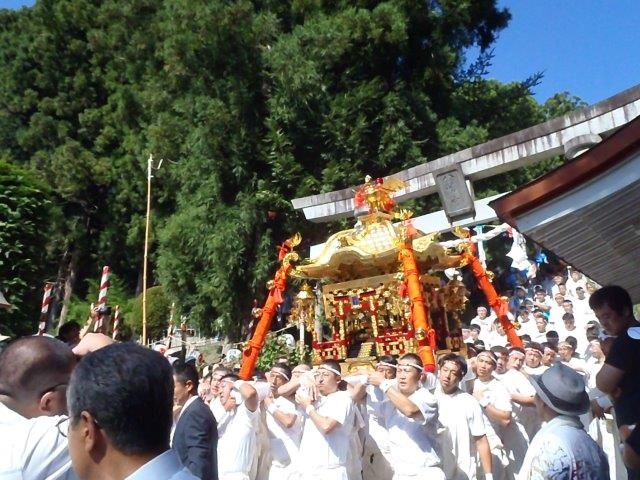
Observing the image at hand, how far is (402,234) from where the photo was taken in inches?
340

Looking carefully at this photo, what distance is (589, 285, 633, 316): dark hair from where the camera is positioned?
3.87 m

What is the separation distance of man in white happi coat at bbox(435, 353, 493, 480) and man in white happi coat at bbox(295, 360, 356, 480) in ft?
2.78

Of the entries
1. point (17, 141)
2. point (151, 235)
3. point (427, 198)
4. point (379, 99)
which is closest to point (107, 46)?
point (17, 141)

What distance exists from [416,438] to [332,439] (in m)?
0.69

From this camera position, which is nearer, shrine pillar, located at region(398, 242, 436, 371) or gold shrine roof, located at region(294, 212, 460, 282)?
shrine pillar, located at region(398, 242, 436, 371)

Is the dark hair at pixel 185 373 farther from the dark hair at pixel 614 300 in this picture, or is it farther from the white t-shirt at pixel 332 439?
the dark hair at pixel 614 300

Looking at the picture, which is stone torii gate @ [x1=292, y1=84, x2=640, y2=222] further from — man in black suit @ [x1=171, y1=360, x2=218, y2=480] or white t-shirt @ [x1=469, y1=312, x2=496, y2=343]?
man in black suit @ [x1=171, y1=360, x2=218, y2=480]

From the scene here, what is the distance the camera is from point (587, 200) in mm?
3547

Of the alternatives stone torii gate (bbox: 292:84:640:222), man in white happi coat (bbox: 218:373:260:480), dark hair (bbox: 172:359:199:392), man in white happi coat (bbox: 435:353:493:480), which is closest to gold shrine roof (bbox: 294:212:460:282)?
stone torii gate (bbox: 292:84:640:222)

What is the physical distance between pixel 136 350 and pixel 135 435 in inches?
9.0

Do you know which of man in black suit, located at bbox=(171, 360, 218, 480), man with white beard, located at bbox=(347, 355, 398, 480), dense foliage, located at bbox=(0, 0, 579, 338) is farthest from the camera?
dense foliage, located at bbox=(0, 0, 579, 338)

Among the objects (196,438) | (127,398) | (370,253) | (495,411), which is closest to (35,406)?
(127,398)

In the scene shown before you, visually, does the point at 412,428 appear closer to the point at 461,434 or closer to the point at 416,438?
the point at 416,438

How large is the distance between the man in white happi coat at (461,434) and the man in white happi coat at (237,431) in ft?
5.32
